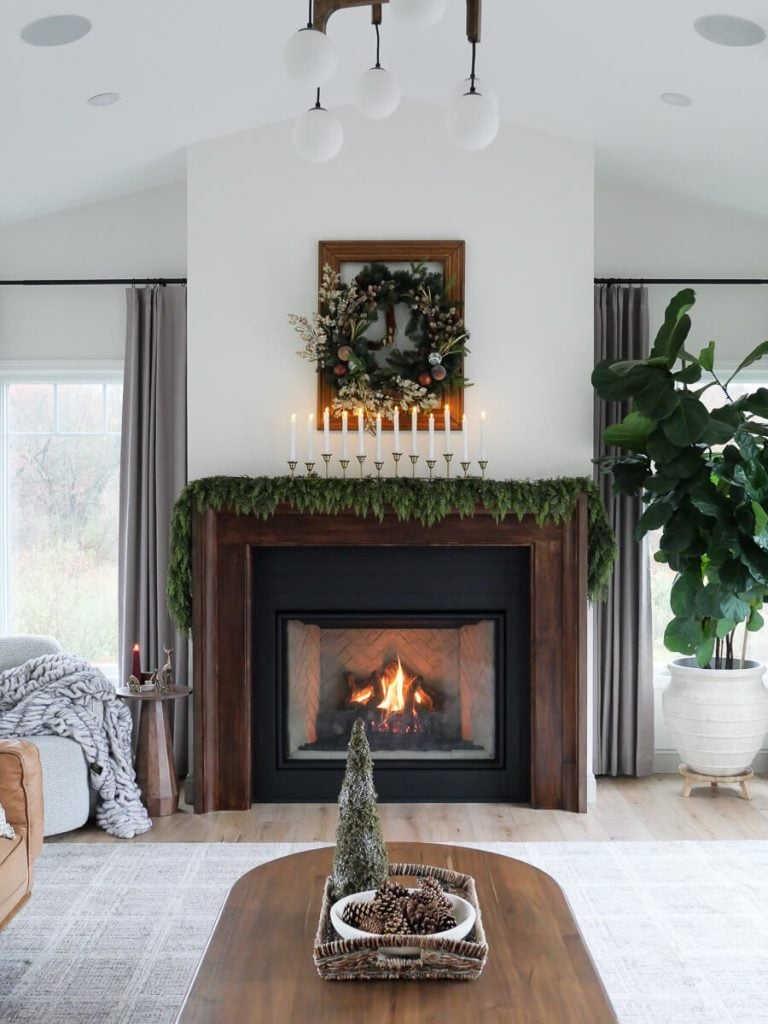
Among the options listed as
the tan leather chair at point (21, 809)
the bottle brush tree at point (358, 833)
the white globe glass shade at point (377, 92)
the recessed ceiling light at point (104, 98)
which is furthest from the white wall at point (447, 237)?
the bottle brush tree at point (358, 833)

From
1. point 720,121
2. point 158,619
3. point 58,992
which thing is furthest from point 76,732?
point 720,121

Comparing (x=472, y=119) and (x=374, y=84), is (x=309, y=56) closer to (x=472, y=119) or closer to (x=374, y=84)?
(x=374, y=84)

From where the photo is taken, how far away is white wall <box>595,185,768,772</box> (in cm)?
530

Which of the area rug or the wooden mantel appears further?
the wooden mantel

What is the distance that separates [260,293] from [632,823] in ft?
9.30

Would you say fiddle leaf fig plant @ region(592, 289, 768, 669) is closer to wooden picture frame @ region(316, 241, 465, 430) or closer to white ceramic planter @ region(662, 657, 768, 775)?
white ceramic planter @ region(662, 657, 768, 775)

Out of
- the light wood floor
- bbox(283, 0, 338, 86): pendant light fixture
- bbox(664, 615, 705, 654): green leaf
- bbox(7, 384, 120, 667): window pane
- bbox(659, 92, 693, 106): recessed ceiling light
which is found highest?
bbox(659, 92, 693, 106): recessed ceiling light

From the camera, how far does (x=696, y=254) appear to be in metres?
5.33

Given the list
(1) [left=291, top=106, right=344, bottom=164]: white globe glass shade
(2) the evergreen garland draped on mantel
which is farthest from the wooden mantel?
(1) [left=291, top=106, right=344, bottom=164]: white globe glass shade

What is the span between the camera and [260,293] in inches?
190

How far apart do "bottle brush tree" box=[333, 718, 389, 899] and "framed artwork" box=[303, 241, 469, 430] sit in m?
2.38

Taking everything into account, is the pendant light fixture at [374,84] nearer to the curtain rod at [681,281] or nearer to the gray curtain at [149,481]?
the curtain rod at [681,281]

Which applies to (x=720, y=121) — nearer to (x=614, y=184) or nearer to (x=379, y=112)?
(x=614, y=184)

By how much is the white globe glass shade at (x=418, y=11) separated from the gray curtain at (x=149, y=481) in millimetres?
3266
